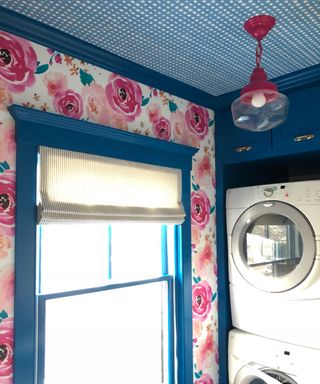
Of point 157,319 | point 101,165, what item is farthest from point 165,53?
point 157,319

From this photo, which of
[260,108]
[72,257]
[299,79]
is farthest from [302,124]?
[72,257]

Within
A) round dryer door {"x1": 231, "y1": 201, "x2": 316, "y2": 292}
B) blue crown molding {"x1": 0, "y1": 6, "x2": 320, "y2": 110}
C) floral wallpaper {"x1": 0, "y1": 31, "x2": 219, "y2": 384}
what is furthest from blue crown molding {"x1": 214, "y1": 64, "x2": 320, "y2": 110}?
round dryer door {"x1": 231, "y1": 201, "x2": 316, "y2": 292}

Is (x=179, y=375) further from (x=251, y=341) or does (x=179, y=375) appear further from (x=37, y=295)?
(x=37, y=295)

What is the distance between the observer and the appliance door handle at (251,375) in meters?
1.96

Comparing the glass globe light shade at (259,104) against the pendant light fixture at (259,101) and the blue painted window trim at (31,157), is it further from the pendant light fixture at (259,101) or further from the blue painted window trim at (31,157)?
the blue painted window trim at (31,157)

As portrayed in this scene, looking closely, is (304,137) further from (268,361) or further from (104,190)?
(268,361)

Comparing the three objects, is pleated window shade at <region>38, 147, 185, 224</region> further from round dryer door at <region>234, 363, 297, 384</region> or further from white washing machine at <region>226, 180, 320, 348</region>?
round dryer door at <region>234, 363, 297, 384</region>

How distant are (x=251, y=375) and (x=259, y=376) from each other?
3.1 inches

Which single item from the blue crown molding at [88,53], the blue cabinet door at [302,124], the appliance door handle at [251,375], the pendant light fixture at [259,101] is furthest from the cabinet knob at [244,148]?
the appliance door handle at [251,375]

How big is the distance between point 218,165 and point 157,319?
3.52ft

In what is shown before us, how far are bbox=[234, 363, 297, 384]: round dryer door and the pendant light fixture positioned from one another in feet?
4.58

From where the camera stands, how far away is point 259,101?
4.07 ft

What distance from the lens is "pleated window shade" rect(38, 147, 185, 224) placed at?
5.06 feet

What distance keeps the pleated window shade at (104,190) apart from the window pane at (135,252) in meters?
0.16
